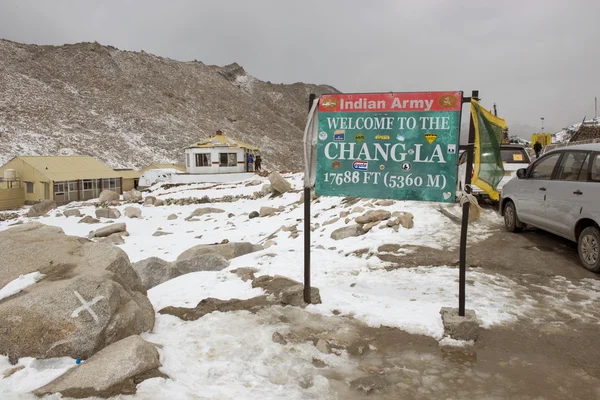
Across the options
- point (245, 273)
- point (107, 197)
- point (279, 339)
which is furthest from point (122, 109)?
point (279, 339)

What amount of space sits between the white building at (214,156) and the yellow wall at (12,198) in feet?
47.6

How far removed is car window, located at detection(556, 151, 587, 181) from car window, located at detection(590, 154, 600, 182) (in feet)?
0.83

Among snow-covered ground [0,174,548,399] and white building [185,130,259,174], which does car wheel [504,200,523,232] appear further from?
white building [185,130,259,174]

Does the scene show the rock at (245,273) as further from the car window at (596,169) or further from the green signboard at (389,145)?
the car window at (596,169)

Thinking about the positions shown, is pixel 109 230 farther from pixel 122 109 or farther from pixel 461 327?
pixel 122 109

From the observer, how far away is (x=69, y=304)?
3.76 meters

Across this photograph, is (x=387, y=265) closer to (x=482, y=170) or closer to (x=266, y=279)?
(x=266, y=279)

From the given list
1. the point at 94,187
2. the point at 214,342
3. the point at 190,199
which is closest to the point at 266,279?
the point at 214,342

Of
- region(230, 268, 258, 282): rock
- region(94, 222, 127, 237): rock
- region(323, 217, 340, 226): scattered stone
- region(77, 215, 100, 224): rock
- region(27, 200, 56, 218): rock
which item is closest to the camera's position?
region(230, 268, 258, 282): rock

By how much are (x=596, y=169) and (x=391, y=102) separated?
3.73m

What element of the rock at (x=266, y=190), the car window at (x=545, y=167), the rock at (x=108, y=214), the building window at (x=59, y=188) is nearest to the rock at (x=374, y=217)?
the car window at (x=545, y=167)

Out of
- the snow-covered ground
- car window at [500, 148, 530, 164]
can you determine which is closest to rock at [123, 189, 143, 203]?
the snow-covered ground

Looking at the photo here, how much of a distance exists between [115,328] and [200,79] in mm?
101012

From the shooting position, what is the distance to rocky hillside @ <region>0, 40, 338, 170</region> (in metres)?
56.6
